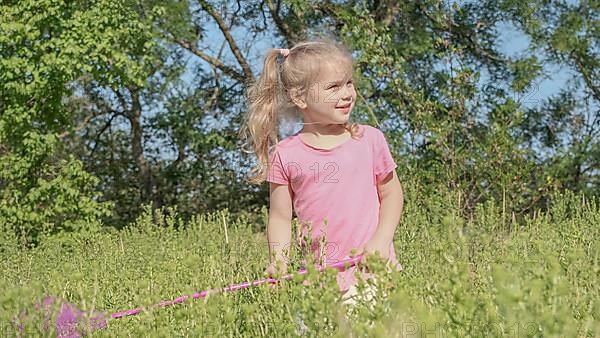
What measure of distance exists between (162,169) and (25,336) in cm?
1075

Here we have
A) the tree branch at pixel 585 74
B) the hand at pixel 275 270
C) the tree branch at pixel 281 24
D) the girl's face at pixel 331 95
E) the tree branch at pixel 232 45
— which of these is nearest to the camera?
the hand at pixel 275 270

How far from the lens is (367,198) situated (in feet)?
11.9

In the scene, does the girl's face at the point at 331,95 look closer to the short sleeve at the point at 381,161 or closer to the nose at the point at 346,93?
the nose at the point at 346,93

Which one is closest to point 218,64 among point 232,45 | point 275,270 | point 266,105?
point 232,45

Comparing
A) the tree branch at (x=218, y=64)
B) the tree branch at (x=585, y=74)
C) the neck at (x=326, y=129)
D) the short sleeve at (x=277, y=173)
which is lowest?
the short sleeve at (x=277, y=173)

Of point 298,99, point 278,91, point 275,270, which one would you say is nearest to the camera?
point 275,270

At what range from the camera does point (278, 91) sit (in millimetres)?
4020

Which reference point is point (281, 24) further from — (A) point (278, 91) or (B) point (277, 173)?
(B) point (277, 173)

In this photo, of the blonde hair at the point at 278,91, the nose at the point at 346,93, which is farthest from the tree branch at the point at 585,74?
the nose at the point at 346,93

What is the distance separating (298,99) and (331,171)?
0.41m

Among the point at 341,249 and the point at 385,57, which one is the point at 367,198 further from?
the point at 385,57

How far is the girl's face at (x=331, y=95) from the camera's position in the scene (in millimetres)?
3584

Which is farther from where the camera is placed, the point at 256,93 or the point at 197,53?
the point at 197,53

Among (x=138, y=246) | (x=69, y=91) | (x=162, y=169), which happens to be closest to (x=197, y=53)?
(x=162, y=169)
